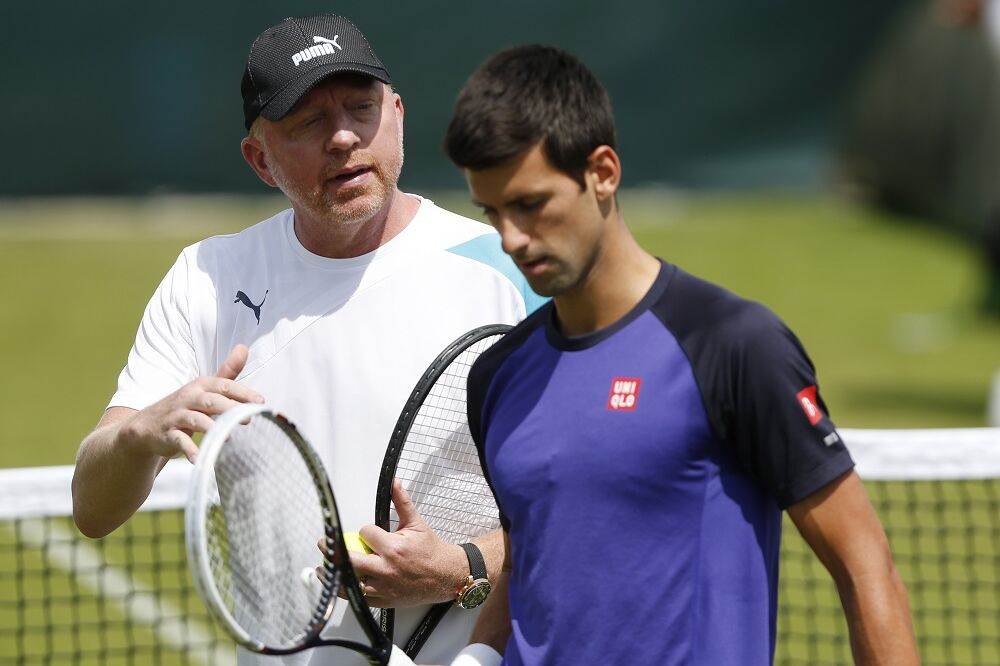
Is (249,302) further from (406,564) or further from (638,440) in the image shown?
(638,440)

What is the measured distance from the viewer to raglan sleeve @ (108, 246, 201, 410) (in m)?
3.39

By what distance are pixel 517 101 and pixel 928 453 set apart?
2.83 metres

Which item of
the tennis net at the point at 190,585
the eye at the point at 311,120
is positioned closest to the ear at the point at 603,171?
the eye at the point at 311,120

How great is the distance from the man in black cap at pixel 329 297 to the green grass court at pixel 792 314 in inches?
110

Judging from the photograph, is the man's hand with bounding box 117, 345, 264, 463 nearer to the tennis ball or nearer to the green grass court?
the tennis ball

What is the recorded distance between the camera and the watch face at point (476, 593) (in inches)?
127

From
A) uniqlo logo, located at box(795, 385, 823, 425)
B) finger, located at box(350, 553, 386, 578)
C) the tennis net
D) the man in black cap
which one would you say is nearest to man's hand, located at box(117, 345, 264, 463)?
the man in black cap

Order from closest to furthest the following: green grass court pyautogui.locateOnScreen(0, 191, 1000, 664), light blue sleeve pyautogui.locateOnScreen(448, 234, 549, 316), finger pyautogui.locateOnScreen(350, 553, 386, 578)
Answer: finger pyautogui.locateOnScreen(350, 553, 386, 578) → light blue sleeve pyautogui.locateOnScreen(448, 234, 549, 316) → green grass court pyautogui.locateOnScreen(0, 191, 1000, 664)

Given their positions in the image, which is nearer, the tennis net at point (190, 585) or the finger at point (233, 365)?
the finger at point (233, 365)

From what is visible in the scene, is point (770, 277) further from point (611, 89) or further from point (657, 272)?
point (657, 272)

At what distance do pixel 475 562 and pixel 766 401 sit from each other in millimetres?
992

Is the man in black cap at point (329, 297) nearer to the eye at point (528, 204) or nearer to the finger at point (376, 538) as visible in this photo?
the finger at point (376, 538)

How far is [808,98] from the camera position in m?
18.9

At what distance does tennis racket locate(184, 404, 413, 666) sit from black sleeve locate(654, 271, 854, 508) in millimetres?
825
